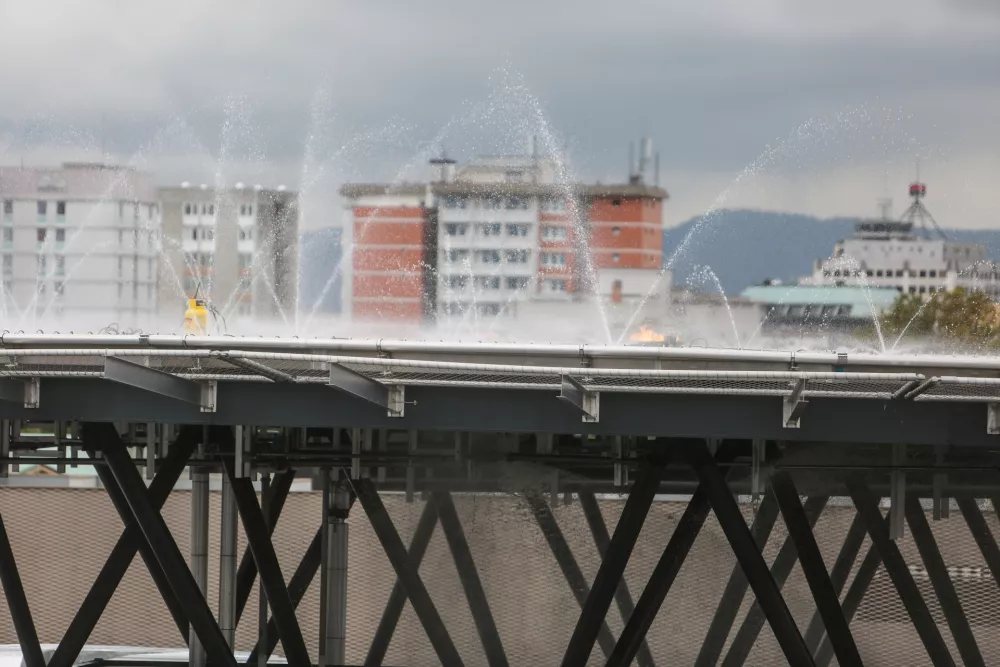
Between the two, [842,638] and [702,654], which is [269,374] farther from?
[702,654]

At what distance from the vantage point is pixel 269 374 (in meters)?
14.3

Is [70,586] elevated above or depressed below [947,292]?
below

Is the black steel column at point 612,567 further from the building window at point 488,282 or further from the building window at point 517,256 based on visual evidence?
the building window at point 488,282

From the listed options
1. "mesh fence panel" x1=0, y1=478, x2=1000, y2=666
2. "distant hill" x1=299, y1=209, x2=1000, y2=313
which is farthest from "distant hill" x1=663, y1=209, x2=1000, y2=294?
"mesh fence panel" x1=0, y1=478, x2=1000, y2=666

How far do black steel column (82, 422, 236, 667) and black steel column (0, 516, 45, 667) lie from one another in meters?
3.76

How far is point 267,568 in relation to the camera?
1811cm

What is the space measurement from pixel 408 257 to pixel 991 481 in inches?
2065

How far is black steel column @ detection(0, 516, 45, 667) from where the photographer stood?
63.7 feet

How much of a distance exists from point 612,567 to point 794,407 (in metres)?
2.45

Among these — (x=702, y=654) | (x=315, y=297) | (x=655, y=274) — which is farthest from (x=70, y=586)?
(x=315, y=297)

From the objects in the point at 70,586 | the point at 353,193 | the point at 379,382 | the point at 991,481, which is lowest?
the point at 70,586

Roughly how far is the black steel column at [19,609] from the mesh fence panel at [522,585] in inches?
237

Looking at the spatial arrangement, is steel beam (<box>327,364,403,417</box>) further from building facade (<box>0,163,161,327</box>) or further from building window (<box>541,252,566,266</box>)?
building window (<box>541,252,566,266</box>)

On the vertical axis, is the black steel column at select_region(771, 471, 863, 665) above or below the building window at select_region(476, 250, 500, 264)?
below
